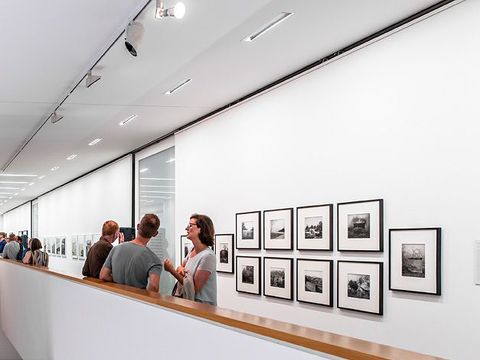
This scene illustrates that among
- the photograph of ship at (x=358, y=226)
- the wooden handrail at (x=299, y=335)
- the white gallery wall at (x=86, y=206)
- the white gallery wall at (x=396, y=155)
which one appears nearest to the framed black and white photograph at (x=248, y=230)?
the white gallery wall at (x=396, y=155)

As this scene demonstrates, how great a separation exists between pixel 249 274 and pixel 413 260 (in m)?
3.01

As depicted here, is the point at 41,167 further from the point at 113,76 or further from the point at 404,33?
the point at 404,33

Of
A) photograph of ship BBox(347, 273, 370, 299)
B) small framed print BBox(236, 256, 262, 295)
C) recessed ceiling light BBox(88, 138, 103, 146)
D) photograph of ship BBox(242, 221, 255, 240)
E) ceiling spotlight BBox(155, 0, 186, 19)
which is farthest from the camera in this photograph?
recessed ceiling light BBox(88, 138, 103, 146)

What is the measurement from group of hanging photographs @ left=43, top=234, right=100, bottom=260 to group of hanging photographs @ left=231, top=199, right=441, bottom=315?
9031 millimetres

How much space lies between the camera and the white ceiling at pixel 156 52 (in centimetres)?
520

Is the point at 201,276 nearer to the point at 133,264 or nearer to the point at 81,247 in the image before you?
the point at 133,264

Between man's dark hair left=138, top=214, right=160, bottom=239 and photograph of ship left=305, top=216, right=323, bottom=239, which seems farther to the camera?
photograph of ship left=305, top=216, right=323, bottom=239

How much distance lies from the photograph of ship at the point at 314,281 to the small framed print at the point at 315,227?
0.76 feet

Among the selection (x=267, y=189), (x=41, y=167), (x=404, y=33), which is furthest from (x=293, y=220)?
(x=41, y=167)

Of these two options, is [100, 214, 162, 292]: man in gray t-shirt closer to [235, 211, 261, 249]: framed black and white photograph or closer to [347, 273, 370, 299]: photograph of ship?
[347, 273, 370, 299]: photograph of ship

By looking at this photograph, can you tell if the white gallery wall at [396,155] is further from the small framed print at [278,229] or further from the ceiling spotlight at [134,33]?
the ceiling spotlight at [134,33]

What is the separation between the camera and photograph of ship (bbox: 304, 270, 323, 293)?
21.0ft

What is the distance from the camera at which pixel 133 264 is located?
17.4 ft

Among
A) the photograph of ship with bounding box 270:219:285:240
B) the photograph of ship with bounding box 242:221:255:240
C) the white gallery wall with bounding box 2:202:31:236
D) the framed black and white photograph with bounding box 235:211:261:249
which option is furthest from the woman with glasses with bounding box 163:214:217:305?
the white gallery wall with bounding box 2:202:31:236
